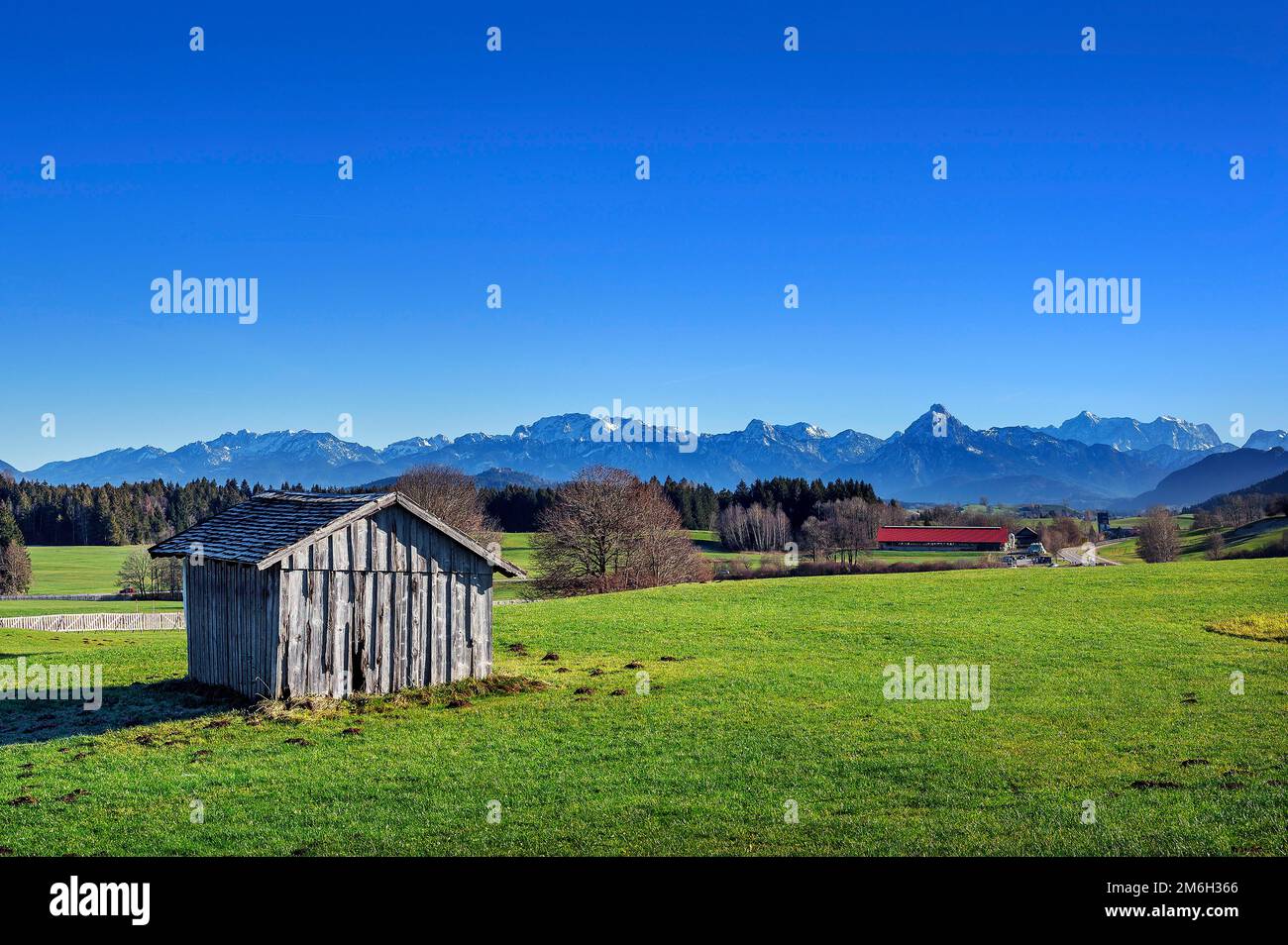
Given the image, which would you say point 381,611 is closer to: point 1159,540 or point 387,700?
point 387,700

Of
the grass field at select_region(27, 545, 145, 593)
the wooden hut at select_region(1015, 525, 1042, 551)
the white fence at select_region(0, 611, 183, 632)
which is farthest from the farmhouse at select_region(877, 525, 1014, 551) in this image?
the white fence at select_region(0, 611, 183, 632)

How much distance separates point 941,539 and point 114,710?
142613 millimetres

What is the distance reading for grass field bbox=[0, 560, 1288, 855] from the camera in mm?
14086

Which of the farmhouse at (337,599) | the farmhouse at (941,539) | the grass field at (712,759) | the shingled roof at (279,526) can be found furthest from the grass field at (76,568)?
the farmhouse at (941,539)

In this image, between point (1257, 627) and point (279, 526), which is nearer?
point (279, 526)

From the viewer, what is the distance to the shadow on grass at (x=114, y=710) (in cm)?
2302

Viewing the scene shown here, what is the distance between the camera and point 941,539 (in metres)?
152

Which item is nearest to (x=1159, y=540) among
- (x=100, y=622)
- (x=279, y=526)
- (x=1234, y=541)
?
(x=1234, y=541)

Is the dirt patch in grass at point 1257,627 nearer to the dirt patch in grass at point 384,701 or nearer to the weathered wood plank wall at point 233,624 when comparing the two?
the dirt patch in grass at point 384,701

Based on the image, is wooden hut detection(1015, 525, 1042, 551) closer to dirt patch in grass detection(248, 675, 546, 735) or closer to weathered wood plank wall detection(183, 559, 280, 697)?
dirt patch in grass detection(248, 675, 546, 735)

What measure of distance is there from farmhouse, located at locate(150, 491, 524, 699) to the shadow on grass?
66cm
